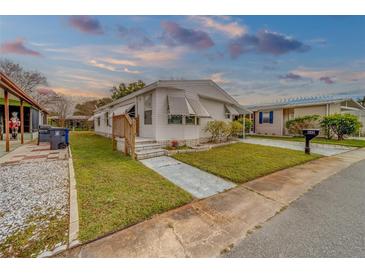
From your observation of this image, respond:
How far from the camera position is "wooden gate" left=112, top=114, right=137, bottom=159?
7.59 metres

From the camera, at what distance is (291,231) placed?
8.71 ft

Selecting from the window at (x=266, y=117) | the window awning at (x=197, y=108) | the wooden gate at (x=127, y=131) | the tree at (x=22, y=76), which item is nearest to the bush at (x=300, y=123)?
the window at (x=266, y=117)

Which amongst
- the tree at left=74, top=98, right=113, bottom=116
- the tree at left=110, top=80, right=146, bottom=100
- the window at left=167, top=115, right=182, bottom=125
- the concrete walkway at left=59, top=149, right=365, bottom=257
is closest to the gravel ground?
the concrete walkway at left=59, top=149, right=365, bottom=257

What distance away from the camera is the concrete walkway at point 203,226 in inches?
86.8

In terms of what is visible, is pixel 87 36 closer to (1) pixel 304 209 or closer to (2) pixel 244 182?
(2) pixel 244 182

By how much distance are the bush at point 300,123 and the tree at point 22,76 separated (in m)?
35.3

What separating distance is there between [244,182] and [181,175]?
1.97 m

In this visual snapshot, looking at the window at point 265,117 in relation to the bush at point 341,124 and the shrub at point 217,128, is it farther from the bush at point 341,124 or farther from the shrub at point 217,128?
the shrub at point 217,128

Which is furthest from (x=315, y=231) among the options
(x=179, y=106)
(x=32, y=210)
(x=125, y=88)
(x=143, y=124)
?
(x=125, y=88)

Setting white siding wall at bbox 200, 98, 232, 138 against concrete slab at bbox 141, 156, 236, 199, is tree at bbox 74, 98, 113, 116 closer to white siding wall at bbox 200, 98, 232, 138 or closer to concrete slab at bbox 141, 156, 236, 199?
white siding wall at bbox 200, 98, 232, 138

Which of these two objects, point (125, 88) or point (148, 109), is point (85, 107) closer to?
point (125, 88)

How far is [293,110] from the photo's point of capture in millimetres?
18703

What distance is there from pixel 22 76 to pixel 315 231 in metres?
36.2
